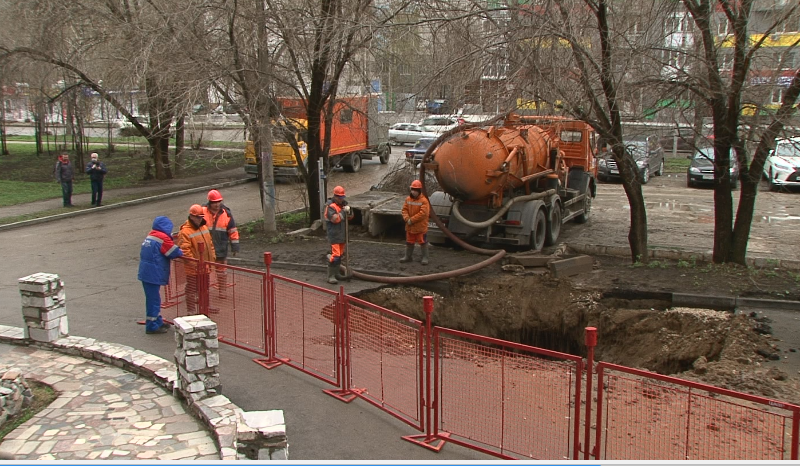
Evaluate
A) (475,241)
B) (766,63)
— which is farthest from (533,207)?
(766,63)

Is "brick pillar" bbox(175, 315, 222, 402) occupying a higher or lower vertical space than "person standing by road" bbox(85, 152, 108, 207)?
lower

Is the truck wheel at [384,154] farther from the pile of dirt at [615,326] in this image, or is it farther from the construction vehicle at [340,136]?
the pile of dirt at [615,326]

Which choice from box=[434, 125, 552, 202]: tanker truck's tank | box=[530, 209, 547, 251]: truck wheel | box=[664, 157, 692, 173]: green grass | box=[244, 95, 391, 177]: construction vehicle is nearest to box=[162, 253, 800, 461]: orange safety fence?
box=[434, 125, 552, 202]: tanker truck's tank

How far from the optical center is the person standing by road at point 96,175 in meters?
19.9

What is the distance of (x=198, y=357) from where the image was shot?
7043mm

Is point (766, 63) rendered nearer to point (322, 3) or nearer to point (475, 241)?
point (475, 241)

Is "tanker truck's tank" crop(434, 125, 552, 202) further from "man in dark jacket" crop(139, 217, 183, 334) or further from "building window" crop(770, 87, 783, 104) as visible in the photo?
"man in dark jacket" crop(139, 217, 183, 334)

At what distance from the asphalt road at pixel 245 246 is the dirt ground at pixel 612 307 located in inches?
132

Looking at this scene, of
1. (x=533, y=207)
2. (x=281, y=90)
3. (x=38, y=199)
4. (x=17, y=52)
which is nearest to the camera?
(x=533, y=207)

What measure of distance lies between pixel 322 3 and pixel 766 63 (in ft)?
29.0

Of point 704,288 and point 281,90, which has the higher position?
point 281,90

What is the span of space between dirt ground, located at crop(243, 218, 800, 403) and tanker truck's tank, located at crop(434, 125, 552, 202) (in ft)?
4.72

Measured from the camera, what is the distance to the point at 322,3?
14.6m

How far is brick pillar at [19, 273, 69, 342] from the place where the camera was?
855 cm
